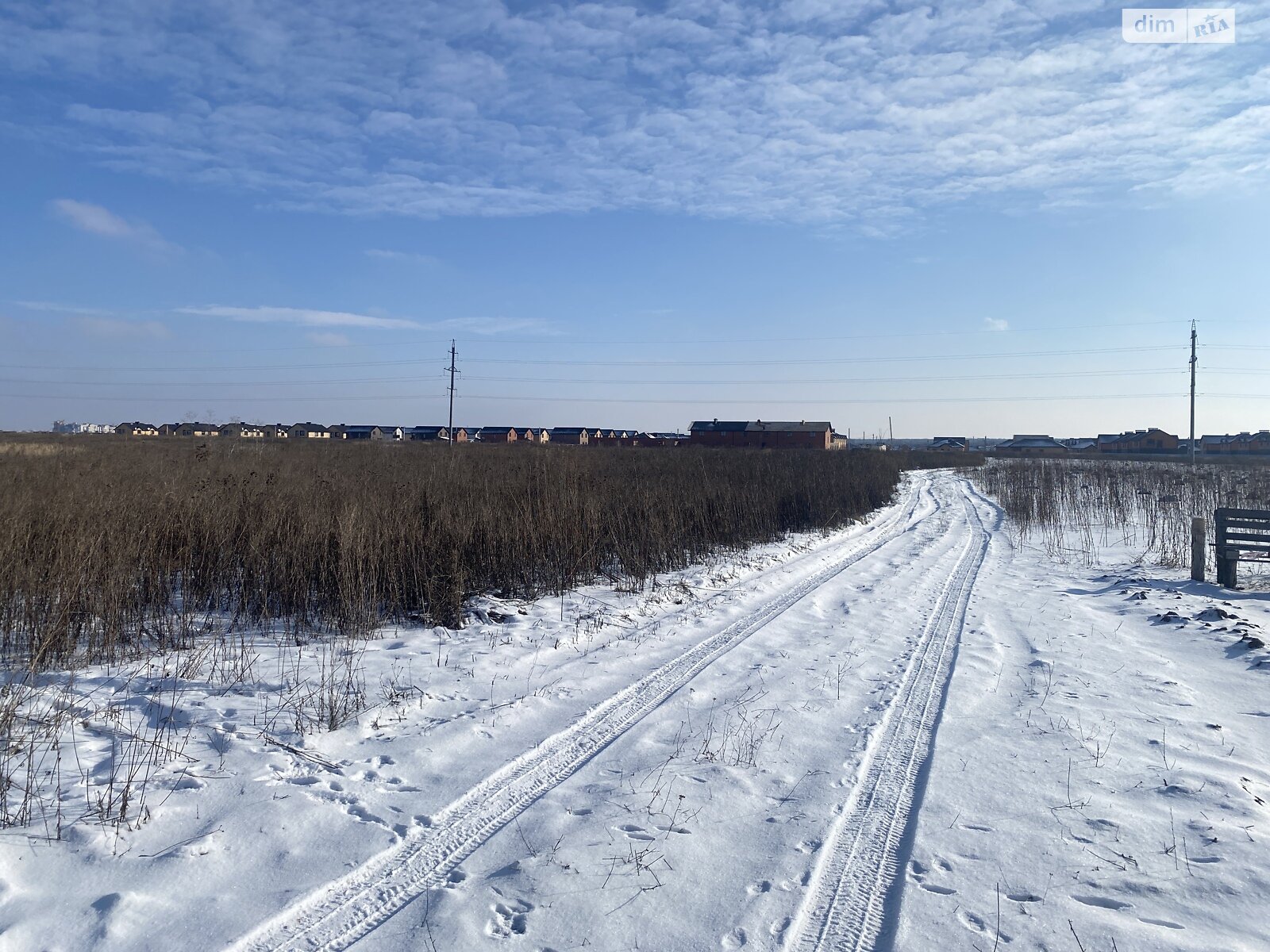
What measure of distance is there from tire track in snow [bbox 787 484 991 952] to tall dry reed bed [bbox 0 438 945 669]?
4.68 metres

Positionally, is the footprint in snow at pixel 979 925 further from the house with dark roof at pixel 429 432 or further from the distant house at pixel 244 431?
the house with dark roof at pixel 429 432

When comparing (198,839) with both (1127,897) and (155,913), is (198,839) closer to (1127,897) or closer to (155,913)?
(155,913)

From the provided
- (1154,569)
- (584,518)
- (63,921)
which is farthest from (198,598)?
(1154,569)

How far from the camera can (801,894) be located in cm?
338

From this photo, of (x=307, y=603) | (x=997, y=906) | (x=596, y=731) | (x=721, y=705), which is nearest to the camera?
(x=997, y=906)

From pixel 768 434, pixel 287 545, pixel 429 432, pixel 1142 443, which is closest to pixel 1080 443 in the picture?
pixel 1142 443

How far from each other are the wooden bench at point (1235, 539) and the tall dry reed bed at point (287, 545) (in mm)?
7365

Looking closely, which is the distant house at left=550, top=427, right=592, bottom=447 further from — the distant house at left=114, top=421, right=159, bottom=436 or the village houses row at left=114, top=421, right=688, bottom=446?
the distant house at left=114, top=421, right=159, bottom=436

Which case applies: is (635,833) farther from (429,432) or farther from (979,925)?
(429,432)

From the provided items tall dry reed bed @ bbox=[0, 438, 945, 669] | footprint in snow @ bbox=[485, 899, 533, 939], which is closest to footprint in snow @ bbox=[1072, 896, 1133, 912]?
footprint in snow @ bbox=[485, 899, 533, 939]

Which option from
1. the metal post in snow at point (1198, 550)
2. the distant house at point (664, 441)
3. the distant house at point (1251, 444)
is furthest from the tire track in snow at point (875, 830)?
the distant house at point (1251, 444)

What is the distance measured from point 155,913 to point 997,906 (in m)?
3.49

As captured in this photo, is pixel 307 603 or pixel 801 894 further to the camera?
pixel 307 603

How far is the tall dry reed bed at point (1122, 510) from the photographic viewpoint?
14914 mm
